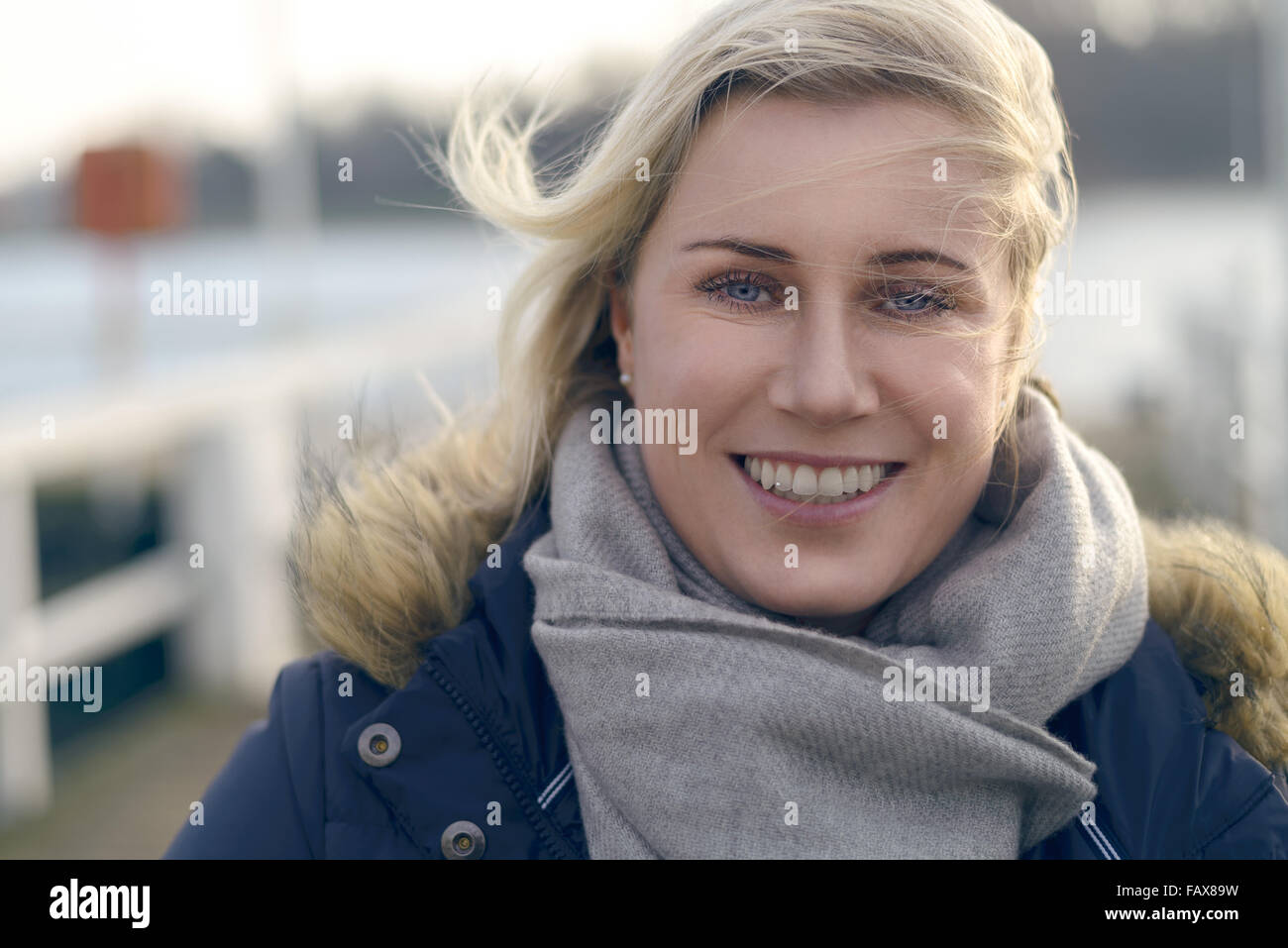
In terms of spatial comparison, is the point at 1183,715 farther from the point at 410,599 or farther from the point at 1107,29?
the point at 1107,29

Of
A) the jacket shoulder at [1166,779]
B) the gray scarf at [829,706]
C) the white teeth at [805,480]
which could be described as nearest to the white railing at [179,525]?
the gray scarf at [829,706]

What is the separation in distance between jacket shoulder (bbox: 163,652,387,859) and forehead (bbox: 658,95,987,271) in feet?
2.70

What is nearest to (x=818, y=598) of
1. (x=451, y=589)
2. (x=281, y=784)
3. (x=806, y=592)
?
(x=806, y=592)

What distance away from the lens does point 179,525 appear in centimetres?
481

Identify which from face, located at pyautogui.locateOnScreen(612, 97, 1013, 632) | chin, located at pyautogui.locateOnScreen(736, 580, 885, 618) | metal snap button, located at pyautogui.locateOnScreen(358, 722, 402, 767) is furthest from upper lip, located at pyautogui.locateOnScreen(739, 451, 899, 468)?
metal snap button, located at pyautogui.locateOnScreen(358, 722, 402, 767)

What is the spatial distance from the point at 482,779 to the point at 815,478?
→ 23.4 inches

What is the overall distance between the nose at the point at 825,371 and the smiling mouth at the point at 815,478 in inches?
3.0

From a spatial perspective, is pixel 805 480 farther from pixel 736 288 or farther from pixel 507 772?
pixel 507 772

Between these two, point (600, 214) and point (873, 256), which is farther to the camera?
point (600, 214)

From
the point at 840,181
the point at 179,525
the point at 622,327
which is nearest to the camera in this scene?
the point at 840,181

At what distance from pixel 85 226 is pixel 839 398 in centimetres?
566

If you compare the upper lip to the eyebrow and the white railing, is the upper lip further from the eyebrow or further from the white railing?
the white railing

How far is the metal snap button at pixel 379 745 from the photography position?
148cm
